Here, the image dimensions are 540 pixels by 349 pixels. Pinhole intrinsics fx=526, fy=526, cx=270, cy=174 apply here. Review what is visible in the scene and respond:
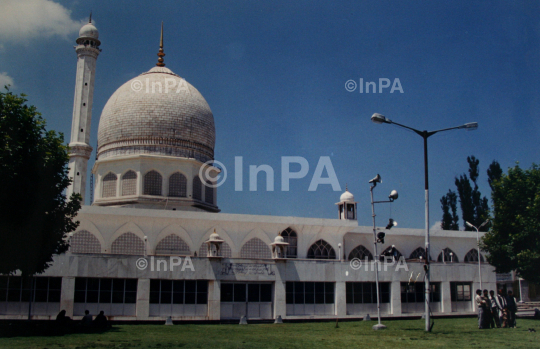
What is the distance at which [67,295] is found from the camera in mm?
26750

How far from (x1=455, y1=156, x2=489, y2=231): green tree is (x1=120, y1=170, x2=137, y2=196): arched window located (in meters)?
29.4

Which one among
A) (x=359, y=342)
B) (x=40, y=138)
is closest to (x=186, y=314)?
(x=40, y=138)

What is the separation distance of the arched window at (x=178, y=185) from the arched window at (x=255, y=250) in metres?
6.18

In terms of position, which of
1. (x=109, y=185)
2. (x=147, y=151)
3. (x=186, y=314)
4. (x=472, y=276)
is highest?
(x=147, y=151)

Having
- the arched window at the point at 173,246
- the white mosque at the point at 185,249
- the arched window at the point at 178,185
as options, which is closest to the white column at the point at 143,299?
the white mosque at the point at 185,249

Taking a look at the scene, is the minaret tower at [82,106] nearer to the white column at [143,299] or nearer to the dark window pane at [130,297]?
the dark window pane at [130,297]

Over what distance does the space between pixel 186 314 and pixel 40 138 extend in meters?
12.7

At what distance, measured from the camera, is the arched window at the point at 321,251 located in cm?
3659

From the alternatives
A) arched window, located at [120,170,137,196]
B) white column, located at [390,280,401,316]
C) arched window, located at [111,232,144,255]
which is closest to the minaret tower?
arched window, located at [120,170,137,196]

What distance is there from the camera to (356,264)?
106ft

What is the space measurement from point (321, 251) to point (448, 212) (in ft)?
62.8

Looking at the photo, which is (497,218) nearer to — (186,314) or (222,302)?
(222,302)

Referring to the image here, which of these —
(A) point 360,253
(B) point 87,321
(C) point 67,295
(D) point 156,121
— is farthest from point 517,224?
(D) point 156,121

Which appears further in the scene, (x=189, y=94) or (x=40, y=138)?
(x=189, y=94)
